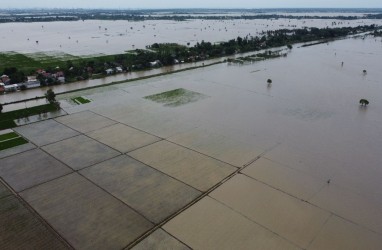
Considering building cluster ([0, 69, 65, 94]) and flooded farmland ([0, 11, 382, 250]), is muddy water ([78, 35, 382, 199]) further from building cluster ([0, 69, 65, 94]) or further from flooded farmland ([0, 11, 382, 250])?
building cluster ([0, 69, 65, 94])

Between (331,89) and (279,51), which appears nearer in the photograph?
(331,89)

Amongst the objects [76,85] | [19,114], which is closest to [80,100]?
[19,114]

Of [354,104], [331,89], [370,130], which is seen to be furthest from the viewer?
[331,89]

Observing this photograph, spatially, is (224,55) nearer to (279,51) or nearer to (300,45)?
(279,51)

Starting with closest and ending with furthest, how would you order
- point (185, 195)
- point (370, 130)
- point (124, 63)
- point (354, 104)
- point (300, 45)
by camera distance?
point (185, 195) → point (370, 130) → point (354, 104) → point (124, 63) → point (300, 45)

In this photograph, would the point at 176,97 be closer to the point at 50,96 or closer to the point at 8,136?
the point at 50,96

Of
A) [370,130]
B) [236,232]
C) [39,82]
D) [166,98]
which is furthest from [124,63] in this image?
[236,232]

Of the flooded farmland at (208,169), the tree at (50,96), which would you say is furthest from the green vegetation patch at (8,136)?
the tree at (50,96)

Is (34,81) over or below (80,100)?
over
